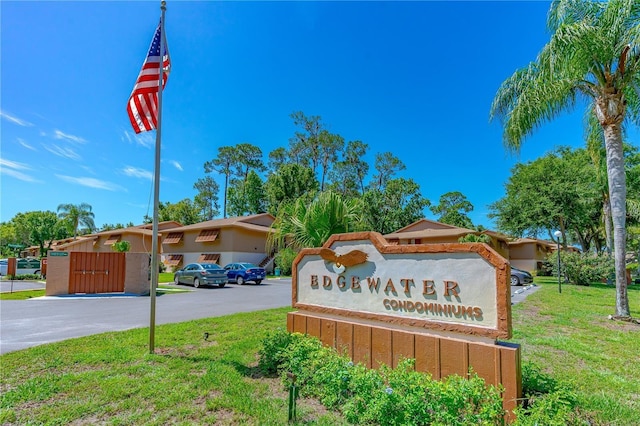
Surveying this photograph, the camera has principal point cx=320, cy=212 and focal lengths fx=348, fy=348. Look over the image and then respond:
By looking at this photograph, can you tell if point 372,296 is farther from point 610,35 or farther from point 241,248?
point 241,248

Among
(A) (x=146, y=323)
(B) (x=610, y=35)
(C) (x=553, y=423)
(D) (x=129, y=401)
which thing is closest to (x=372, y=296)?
(C) (x=553, y=423)

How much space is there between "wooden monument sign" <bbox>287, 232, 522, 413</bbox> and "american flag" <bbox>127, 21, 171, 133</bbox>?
153 inches

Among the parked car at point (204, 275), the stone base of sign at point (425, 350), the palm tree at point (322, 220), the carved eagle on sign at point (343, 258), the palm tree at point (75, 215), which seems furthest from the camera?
the palm tree at point (75, 215)

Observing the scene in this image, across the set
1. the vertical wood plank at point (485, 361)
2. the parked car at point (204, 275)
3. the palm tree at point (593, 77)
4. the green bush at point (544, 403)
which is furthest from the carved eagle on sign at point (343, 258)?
the parked car at point (204, 275)

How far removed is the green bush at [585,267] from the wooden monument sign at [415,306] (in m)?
21.6

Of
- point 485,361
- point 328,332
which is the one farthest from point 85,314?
point 485,361

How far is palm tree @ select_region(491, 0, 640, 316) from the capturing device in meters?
8.11

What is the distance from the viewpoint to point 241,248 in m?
30.8

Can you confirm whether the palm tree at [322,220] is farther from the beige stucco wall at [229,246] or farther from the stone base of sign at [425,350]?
the beige stucco wall at [229,246]

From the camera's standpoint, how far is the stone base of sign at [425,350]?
10.5ft

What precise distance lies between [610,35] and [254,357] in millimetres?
10499

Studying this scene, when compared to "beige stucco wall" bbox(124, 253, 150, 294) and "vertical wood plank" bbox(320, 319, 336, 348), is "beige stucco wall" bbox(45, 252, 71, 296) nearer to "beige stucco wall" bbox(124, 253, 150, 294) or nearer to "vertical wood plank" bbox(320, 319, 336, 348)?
"beige stucco wall" bbox(124, 253, 150, 294)

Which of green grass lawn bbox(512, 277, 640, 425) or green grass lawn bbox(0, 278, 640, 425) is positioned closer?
green grass lawn bbox(0, 278, 640, 425)

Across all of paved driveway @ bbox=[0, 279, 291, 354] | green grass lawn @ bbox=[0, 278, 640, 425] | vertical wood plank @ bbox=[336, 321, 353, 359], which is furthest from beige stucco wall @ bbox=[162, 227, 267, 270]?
vertical wood plank @ bbox=[336, 321, 353, 359]
